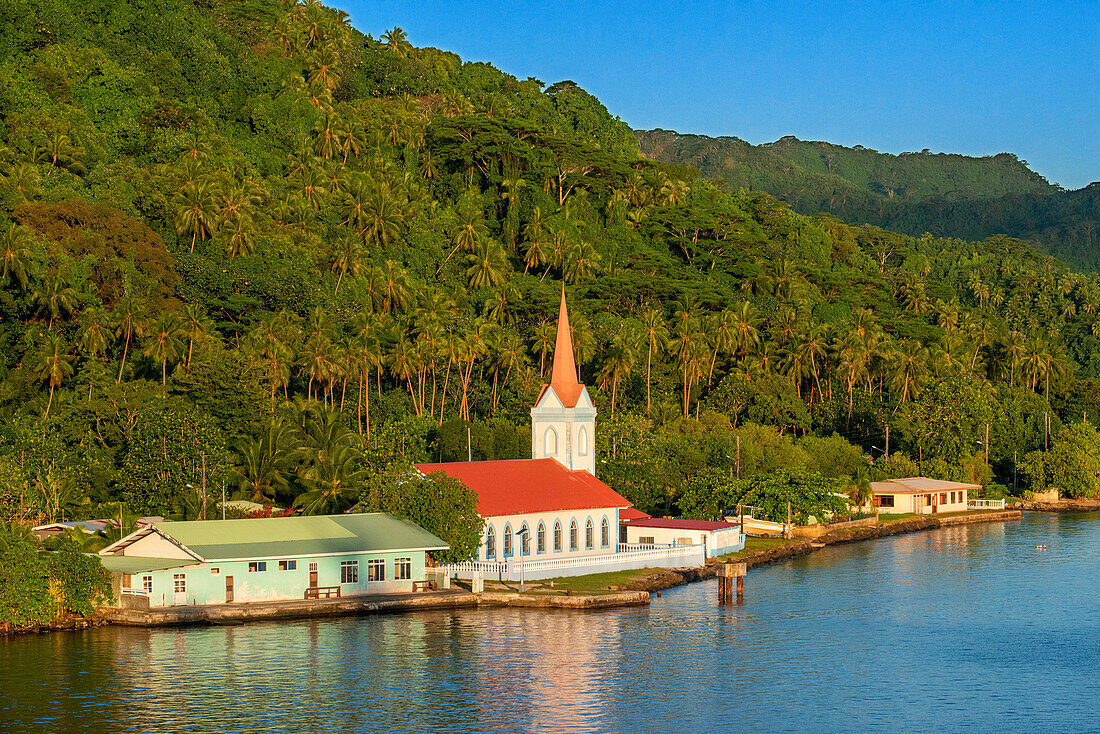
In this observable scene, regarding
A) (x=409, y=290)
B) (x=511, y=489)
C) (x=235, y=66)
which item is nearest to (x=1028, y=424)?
(x=409, y=290)

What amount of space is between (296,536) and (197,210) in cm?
4566

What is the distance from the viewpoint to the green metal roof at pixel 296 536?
54.3 metres

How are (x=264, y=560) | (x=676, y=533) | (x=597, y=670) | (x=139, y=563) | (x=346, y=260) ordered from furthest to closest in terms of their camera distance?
(x=346, y=260)
(x=676, y=533)
(x=264, y=560)
(x=139, y=563)
(x=597, y=670)

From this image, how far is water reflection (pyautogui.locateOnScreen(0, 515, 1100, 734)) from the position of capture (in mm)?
39781

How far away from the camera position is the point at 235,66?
5389 inches

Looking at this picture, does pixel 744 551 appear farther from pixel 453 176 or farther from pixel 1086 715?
pixel 453 176

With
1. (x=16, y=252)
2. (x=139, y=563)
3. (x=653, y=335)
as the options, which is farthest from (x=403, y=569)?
(x=653, y=335)

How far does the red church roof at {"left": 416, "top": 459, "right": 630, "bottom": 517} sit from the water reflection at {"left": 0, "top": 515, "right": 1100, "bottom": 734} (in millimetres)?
6908

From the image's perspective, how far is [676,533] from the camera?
69.1 m

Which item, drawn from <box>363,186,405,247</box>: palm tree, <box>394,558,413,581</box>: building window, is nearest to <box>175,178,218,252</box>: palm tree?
<box>363,186,405,247</box>: palm tree

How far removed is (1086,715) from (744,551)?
33.1 metres

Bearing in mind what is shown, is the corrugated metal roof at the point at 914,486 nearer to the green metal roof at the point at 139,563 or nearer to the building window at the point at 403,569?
the building window at the point at 403,569

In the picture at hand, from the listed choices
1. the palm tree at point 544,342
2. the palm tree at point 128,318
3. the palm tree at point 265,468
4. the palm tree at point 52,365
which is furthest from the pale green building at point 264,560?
the palm tree at point 544,342

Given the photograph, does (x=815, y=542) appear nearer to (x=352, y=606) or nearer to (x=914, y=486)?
(x=914, y=486)
